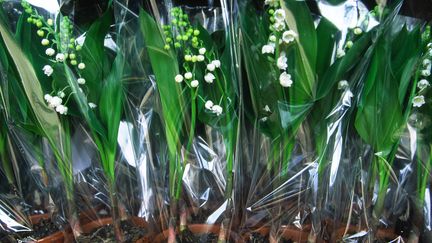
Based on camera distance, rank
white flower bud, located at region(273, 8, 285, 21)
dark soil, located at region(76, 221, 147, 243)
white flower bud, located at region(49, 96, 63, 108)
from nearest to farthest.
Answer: white flower bud, located at region(273, 8, 285, 21) → white flower bud, located at region(49, 96, 63, 108) → dark soil, located at region(76, 221, 147, 243)

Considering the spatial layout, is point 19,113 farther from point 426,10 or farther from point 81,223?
point 426,10

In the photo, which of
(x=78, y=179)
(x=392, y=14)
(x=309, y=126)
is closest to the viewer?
(x=392, y=14)

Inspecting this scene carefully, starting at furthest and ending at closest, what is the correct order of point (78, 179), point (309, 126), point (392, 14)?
point (78, 179)
point (309, 126)
point (392, 14)

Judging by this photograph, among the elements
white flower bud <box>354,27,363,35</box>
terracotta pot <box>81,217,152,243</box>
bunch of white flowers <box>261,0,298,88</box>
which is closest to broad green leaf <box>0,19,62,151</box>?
terracotta pot <box>81,217,152,243</box>

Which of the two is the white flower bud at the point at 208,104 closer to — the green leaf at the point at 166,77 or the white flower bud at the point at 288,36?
the green leaf at the point at 166,77

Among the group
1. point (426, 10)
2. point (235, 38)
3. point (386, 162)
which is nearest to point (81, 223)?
point (235, 38)

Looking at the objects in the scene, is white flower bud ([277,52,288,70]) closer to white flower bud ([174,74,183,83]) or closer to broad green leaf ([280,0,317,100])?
broad green leaf ([280,0,317,100])

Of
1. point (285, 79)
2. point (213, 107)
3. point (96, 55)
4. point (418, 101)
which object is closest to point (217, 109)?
point (213, 107)
